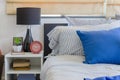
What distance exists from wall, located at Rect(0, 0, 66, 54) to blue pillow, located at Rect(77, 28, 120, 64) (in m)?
1.01

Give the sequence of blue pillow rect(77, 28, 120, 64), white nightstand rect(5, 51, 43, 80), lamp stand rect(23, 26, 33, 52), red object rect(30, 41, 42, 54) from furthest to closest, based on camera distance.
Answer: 1. lamp stand rect(23, 26, 33, 52)
2. red object rect(30, 41, 42, 54)
3. white nightstand rect(5, 51, 43, 80)
4. blue pillow rect(77, 28, 120, 64)

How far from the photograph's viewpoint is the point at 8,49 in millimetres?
3262

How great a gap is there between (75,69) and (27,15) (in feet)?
4.08

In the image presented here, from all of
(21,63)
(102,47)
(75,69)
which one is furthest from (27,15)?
(75,69)

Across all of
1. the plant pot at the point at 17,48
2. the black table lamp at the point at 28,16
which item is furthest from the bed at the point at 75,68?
the plant pot at the point at 17,48

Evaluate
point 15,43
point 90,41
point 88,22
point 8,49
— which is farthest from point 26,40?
point 90,41

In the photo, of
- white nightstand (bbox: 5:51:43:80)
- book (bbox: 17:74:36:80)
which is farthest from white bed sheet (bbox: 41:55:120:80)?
book (bbox: 17:74:36:80)

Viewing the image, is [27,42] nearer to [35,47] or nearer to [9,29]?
[35,47]

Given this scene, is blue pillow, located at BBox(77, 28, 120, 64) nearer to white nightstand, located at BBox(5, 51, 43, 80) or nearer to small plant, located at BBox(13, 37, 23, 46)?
white nightstand, located at BBox(5, 51, 43, 80)

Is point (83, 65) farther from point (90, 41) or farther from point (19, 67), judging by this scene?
point (19, 67)

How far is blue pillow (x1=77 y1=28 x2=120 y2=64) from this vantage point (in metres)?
2.18

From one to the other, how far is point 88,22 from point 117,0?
0.65m

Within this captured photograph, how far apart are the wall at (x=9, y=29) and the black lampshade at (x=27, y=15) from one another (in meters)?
0.29

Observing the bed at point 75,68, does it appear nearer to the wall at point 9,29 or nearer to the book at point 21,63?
the book at point 21,63
